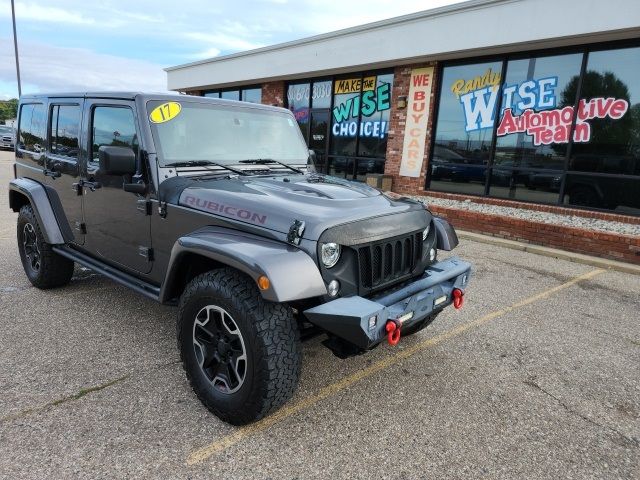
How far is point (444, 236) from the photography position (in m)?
3.52

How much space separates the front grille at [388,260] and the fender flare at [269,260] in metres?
0.41

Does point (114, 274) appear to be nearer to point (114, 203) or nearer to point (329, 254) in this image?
point (114, 203)

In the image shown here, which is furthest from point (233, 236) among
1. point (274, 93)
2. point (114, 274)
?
point (274, 93)

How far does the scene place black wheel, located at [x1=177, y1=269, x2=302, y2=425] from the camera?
241cm

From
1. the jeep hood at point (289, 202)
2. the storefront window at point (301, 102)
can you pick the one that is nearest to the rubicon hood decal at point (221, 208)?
the jeep hood at point (289, 202)

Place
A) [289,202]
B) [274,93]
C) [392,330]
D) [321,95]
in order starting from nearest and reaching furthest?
[392,330] < [289,202] < [321,95] < [274,93]

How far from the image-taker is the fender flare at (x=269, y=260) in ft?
7.52

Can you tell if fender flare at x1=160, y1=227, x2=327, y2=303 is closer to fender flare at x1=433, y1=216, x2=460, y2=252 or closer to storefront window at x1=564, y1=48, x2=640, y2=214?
fender flare at x1=433, y1=216, x2=460, y2=252

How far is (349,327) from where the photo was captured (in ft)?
7.58

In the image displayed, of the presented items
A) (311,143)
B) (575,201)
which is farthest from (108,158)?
(311,143)

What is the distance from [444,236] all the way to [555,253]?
15.2 feet

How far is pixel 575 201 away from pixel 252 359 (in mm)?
8170

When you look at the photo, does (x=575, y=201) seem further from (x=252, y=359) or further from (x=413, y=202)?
(x=252, y=359)

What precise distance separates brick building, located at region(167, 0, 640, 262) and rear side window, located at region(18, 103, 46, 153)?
302 inches
